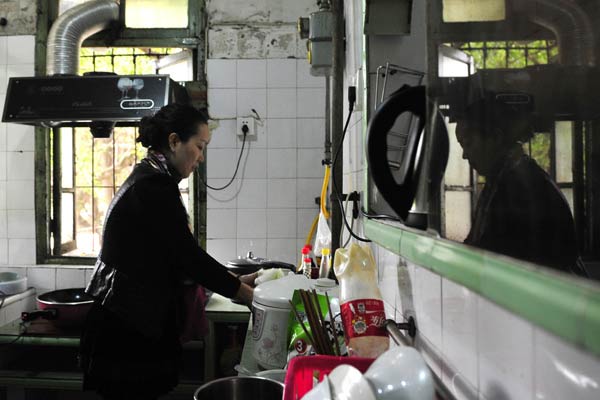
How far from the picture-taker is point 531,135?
0.32 m

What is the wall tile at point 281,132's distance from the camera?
9.23 feet

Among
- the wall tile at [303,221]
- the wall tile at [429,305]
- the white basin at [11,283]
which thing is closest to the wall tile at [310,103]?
the wall tile at [303,221]

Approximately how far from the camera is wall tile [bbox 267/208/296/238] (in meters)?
2.82

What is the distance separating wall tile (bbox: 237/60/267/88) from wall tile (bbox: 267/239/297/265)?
978 mm

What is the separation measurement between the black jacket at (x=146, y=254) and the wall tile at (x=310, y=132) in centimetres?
128

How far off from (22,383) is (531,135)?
2.65 meters

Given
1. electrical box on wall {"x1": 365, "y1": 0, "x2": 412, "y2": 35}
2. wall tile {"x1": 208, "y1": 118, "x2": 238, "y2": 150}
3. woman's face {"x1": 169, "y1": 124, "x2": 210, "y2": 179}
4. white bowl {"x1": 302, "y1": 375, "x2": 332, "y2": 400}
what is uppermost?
electrical box on wall {"x1": 365, "y1": 0, "x2": 412, "y2": 35}

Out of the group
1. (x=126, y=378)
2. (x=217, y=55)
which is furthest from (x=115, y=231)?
(x=217, y=55)

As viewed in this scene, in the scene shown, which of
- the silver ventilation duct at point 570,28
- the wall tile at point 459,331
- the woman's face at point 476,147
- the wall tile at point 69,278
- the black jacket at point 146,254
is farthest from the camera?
the wall tile at point 69,278

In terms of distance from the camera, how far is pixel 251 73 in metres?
2.80

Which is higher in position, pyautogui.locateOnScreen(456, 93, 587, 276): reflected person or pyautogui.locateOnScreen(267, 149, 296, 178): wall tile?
pyautogui.locateOnScreen(267, 149, 296, 178): wall tile

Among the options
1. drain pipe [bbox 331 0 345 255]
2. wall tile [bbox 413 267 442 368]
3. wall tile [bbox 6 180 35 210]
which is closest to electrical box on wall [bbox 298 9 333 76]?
drain pipe [bbox 331 0 345 255]

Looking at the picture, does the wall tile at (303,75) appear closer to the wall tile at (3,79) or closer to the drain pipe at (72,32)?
the drain pipe at (72,32)

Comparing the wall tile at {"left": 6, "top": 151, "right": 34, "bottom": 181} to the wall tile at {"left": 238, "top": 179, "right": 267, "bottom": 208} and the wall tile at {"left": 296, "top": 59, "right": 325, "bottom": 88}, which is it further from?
the wall tile at {"left": 296, "top": 59, "right": 325, "bottom": 88}
